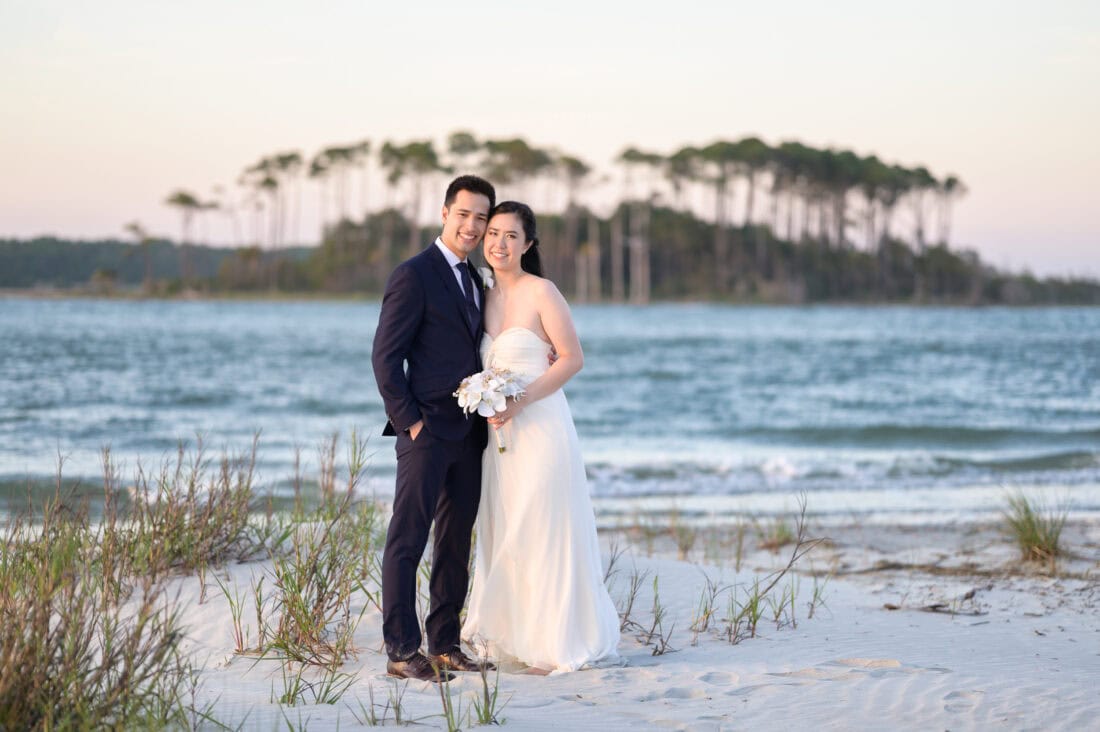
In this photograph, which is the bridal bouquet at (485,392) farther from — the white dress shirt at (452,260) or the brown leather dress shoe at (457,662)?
the brown leather dress shoe at (457,662)

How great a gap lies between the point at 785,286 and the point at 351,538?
87073mm

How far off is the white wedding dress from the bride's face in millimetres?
334

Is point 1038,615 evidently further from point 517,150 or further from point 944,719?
point 517,150

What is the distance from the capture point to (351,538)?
5.59m

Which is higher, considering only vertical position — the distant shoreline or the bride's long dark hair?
the distant shoreline

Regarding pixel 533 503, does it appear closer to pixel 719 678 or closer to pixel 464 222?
pixel 719 678

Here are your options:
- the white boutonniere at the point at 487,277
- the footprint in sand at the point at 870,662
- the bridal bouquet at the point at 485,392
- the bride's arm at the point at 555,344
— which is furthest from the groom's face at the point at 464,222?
the footprint in sand at the point at 870,662

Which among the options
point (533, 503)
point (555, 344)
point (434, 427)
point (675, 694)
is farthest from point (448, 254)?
point (675, 694)

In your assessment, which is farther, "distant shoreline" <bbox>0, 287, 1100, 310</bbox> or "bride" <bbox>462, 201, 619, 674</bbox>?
"distant shoreline" <bbox>0, 287, 1100, 310</bbox>

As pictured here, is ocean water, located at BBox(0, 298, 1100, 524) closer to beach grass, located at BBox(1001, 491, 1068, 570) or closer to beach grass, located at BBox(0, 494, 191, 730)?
beach grass, located at BBox(1001, 491, 1068, 570)

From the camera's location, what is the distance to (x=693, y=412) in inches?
846

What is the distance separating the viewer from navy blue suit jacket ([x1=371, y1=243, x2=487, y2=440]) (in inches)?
178

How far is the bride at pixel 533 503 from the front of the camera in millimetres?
4824

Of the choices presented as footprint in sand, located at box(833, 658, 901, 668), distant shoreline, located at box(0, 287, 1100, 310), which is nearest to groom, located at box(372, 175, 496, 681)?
footprint in sand, located at box(833, 658, 901, 668)
